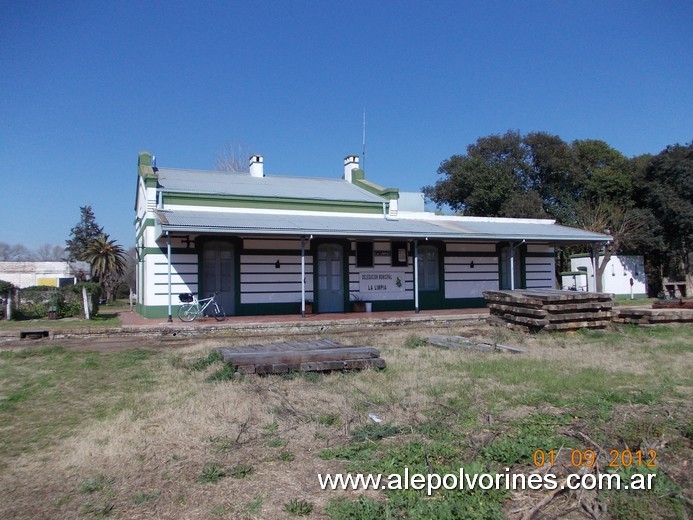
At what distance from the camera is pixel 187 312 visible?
1630cm

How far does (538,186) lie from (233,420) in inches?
1444

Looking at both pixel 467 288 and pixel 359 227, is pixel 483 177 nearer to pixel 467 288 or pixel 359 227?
pixel 467 288

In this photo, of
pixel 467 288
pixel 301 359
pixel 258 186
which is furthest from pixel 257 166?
pixel 301 359

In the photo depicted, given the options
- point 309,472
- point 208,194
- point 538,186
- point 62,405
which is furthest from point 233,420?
point 538,186

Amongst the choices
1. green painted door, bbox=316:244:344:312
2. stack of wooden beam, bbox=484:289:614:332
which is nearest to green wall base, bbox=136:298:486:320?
green painted door, bbox=316:244:344:312

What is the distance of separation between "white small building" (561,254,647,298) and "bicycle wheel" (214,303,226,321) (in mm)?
18991

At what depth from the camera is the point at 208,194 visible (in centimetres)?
1855

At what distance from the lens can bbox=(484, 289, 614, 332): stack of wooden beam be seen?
1303 cm

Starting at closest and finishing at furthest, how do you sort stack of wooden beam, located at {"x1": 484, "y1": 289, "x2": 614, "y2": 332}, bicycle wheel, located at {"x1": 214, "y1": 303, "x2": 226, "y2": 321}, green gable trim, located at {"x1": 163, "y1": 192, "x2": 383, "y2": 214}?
stack of wooden beam, located at {"x1": 484, "y1": 289, "x2": 614, "y2": 332}
bicycle wheel, located at {"x1": 214, "y1": 303, "x2": 226, "y2": 321}
green gable trim, located at {"x1": 163, "y1": 192, "x2": 383, "y2": 214}

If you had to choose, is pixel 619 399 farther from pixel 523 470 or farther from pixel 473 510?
pixel 473 510

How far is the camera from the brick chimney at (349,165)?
985 inches
